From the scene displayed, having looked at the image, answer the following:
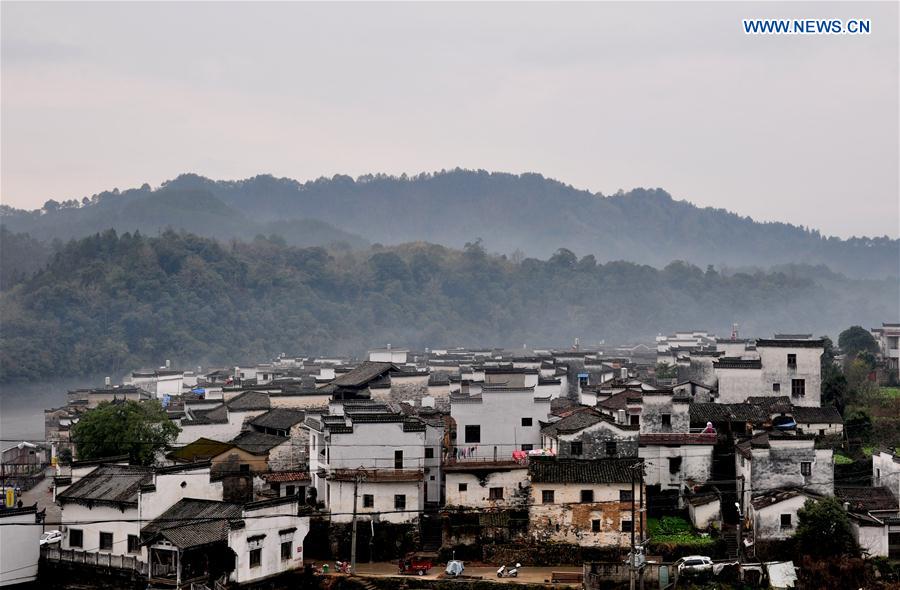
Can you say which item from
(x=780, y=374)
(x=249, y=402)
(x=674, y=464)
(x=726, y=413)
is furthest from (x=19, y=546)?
(x=780, y=374)

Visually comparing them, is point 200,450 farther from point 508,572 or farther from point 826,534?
point 826,534

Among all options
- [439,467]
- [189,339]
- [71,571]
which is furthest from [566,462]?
[189,339]

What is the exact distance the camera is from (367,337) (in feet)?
369

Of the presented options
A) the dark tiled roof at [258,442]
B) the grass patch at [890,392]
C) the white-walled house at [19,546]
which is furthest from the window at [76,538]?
the grass patch at [890,392]

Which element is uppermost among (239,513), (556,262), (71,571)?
(556,262)

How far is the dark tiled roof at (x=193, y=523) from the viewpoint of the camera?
2438 centimetres

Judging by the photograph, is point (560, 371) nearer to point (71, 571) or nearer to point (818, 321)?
point (71, 571)

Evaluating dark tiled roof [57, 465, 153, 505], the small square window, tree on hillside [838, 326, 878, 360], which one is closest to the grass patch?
tree on hillside [838, 326, 878, 360]

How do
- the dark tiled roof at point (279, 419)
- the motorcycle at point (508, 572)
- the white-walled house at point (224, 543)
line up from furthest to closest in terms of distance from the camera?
the dark tiled roof at point (279, 419)
the motorcycle at point (508, 572)
the white-walled house at point (224, 543)

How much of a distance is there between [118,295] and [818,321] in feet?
328

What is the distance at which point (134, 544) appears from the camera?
25.7m

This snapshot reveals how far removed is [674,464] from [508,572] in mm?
6589

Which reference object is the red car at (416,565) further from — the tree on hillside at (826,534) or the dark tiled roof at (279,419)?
the dark tiled roof at (279,419)

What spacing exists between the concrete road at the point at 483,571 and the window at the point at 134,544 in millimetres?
4601
